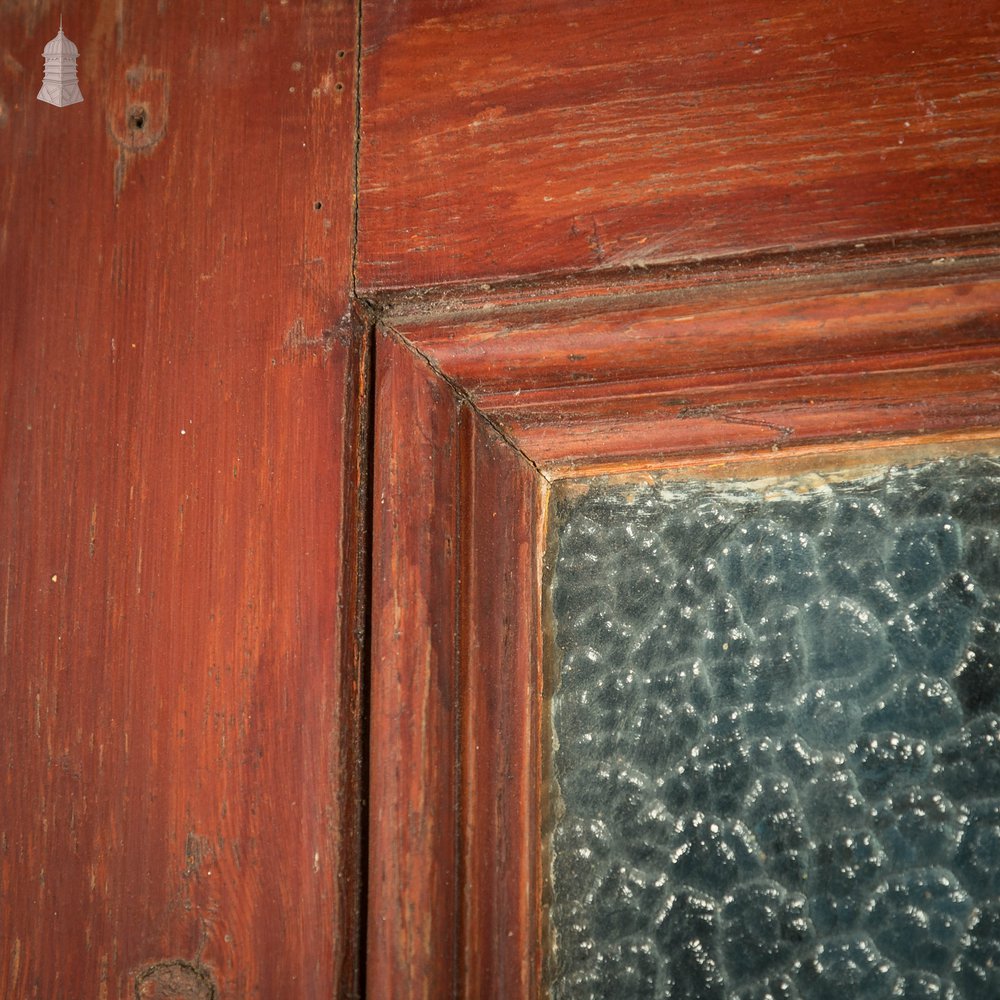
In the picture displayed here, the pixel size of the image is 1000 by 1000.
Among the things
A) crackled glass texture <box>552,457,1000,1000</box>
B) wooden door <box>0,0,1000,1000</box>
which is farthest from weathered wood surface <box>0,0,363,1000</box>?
crackled glass texture <box>552,457,1000,1000</box>

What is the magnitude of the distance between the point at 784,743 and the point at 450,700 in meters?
0.16

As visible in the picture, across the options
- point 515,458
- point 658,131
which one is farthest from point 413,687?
point 658,131

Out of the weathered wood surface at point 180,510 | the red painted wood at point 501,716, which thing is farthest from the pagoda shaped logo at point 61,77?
the red painted wood at point 501,716

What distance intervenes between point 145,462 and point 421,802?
0.23m

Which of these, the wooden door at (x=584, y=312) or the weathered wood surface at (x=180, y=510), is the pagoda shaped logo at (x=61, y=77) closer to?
the weathered wood surface at (x=180, y=510)

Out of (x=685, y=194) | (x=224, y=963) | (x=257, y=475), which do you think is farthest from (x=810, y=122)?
(x=224, y=963)

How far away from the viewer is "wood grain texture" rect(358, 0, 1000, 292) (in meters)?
0.51

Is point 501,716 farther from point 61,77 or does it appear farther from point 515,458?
point 61,77

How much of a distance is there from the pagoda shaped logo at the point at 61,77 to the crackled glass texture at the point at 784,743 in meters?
0.40

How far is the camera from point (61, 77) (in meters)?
0.64

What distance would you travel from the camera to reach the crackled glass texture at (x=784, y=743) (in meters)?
0.48

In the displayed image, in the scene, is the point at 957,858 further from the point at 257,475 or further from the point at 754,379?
Answer: the point at 257,475

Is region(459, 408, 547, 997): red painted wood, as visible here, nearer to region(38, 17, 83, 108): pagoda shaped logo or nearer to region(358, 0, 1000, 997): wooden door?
region(358, 0, 1000, 997): wooden door

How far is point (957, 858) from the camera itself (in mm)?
474
